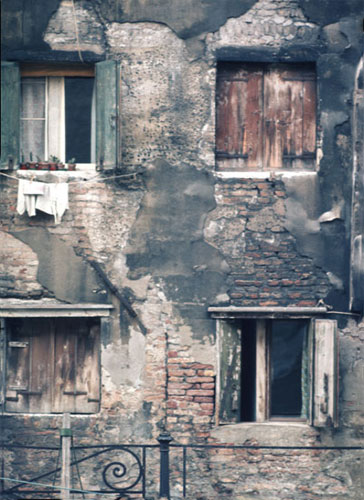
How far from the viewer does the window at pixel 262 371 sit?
363 inches

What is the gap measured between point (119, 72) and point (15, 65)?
1.23 metres

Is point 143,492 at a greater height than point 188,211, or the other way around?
point 188,211

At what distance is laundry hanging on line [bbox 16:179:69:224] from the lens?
930cm

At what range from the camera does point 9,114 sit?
9.38 m

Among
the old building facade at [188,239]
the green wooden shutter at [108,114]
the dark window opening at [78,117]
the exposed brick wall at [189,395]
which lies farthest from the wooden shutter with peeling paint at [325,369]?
the dark window opening at [78,117]

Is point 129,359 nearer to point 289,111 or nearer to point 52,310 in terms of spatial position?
point 52,310

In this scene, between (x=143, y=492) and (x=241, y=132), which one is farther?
(x=241, y=132)

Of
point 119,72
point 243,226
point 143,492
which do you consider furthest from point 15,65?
point 143,492

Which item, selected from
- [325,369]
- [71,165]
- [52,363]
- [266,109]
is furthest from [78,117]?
[325,369]

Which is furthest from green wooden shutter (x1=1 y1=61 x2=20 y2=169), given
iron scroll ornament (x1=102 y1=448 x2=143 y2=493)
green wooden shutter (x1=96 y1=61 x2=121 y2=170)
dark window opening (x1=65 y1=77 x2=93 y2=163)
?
iron scroll ornament (x1=102 y1=448 x2=143 y2=493)

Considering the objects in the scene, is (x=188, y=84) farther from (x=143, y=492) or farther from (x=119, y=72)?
(x=143, y=492)

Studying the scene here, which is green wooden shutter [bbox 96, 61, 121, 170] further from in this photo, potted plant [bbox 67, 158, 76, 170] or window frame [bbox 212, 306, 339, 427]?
window frame [bbox 212, 306, 339, 427]

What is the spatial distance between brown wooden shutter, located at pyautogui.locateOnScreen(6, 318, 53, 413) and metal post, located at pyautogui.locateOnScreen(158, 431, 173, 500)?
1.67m

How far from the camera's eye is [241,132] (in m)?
9.68
